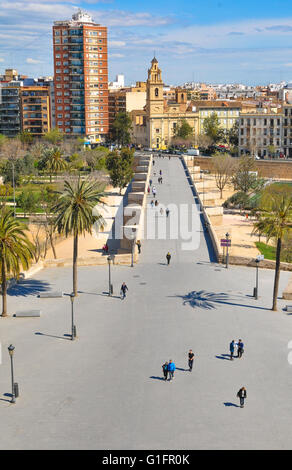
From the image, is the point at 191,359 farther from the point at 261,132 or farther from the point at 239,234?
the point at 261,132

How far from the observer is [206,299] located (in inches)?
1077

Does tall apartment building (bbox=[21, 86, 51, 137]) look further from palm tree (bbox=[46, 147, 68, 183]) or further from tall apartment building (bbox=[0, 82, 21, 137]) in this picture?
palm tree (bbox=[46, 147, 68, 183])

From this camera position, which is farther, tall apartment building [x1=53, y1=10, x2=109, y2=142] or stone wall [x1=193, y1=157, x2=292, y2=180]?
tall apartment building [x1=53, y1=10, x2=109, y2=142]

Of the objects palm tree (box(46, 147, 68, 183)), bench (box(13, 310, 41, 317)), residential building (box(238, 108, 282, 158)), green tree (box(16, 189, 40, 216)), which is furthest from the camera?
residential building (box(238, 108, 282, 158))

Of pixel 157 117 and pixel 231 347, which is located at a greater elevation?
pixel 157 117

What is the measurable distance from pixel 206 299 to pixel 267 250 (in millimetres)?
19663

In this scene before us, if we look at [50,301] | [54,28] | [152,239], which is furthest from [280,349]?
[54,28]

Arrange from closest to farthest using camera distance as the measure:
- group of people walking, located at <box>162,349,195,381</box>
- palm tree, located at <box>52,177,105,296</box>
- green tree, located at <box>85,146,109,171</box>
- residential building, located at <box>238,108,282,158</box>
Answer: group of people walking, located at <box>162,349,195,381</box>
palm tree, located at <box>52,177,105,296</box>
green tree, located at <box>85,146,109,171</box>
residential building, located at <box>238,108,282,158</box>

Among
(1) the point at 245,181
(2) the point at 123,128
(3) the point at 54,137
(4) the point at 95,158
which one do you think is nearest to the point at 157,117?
(2) the point at 123,128

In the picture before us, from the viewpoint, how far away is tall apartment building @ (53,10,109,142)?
107625 millimetres

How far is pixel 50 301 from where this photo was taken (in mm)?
27719

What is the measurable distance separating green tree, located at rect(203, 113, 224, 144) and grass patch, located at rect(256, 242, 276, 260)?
7261cm

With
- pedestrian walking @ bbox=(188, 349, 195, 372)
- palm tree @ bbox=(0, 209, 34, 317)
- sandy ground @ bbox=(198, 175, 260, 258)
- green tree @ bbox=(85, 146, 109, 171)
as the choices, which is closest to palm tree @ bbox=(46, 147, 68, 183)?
green tree @ bbox=(85, 146, 109, 171)

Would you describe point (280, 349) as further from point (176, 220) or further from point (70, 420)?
point (176, 220)
